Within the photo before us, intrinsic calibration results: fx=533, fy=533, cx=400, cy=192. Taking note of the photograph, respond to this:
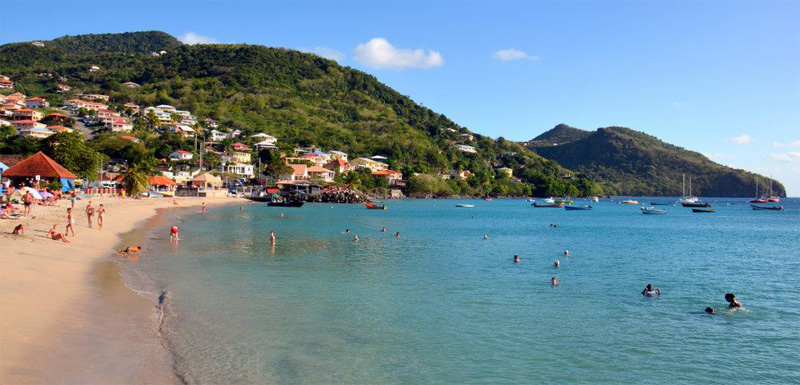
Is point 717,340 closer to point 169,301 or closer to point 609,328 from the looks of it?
point 609,328

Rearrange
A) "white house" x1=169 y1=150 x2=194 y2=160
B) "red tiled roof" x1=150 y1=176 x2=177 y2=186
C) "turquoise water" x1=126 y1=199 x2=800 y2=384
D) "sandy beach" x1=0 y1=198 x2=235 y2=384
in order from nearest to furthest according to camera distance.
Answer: "sandy beach" x1=0 y1=198 x2=235 y2=384
"turquoise water" x1=126 y1=199 x2=800 y2=384
"red tiled roof" x1=150 y1=176 x2=177 y2=186
"white house" x1=169 y1=150 x2=194 y2=160

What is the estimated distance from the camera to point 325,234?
40.1 m

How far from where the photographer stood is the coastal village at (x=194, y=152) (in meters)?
94.7

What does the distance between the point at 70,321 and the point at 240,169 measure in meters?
103

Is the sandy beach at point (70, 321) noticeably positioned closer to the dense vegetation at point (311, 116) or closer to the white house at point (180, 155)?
the white house at point (180, 155)

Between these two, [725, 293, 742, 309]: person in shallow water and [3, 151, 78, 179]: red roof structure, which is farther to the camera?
[3, 151, 78, 179]: red roof structure

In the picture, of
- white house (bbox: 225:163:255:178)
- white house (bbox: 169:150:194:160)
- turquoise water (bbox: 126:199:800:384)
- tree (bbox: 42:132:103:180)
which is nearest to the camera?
turquoise water (bbox: 126:199:800:384)

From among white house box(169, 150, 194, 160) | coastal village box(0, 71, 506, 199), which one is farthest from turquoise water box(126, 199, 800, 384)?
white house box(169, 150, 194, 160)

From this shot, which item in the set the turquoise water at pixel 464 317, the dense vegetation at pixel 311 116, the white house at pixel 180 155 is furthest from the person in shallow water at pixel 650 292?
the dense vegetation at pixel 311 116

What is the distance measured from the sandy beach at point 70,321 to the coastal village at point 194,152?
2416 inches

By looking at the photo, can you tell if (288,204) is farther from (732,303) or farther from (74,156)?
(732,303)

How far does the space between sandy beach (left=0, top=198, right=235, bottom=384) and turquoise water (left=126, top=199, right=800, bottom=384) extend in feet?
2.86

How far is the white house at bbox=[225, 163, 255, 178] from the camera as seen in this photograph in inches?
4341

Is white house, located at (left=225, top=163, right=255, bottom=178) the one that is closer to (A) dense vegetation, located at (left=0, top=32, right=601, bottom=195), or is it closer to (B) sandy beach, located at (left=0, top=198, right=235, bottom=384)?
(A) dense vegetation, located at (left=0, top=32, right=601, bottom=195)
